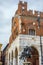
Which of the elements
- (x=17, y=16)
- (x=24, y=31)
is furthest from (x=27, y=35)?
(x=17, y=16)

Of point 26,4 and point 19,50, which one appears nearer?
point 19,50

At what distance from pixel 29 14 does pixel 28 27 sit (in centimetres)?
140

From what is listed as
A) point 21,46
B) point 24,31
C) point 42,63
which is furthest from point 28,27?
point 42,63

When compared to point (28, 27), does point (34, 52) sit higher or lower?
lower

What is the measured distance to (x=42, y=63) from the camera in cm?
2647

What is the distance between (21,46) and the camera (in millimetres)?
25969

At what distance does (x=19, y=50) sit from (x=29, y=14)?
4137mm

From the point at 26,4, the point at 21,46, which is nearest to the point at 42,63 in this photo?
the point at 21,46

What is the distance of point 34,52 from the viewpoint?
2716cm

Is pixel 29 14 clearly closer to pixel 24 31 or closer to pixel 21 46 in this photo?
pixel 24 31

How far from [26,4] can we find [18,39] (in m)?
4.04

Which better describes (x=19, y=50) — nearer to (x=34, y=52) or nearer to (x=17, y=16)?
(x=34, y=52)

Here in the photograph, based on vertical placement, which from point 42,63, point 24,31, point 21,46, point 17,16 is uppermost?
point 17,16

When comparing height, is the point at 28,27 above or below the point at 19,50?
above
